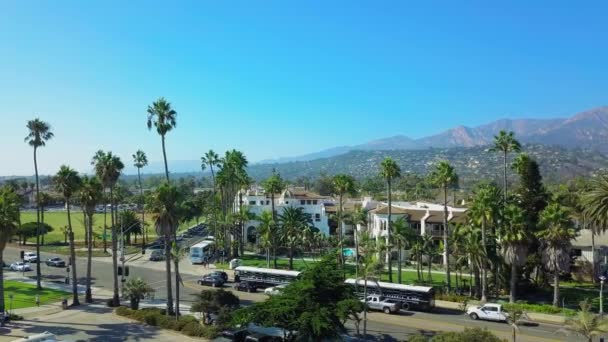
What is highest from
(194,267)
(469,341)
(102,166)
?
(102,166)

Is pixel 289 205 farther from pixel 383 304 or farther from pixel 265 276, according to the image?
pixel 383 304

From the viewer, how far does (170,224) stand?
43.6 metres

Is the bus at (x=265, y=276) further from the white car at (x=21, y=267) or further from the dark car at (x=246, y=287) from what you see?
the white car at (x=21, y=267)

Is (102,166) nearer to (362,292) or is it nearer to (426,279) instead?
(362,292)

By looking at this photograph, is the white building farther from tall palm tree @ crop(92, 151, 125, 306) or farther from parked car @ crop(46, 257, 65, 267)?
tall palm tree @ crop(92, 151, 125, 306)

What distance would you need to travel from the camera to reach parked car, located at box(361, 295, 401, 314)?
153 ft

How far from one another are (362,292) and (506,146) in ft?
79.8

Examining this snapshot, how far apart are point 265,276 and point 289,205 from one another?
4157cm

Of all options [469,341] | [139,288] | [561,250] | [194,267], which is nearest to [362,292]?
[561,250]

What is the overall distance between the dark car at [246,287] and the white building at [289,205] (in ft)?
110

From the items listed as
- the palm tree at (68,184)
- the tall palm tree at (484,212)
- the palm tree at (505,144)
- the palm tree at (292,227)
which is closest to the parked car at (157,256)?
the palm tree at (292,227)

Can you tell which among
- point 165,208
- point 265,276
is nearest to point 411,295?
point 265,276

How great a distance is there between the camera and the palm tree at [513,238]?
4681 cm

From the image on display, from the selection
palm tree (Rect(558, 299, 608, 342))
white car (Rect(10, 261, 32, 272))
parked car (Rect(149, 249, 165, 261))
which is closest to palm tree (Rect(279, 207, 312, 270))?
parked car (Rect(149, 249, 165, 261))
